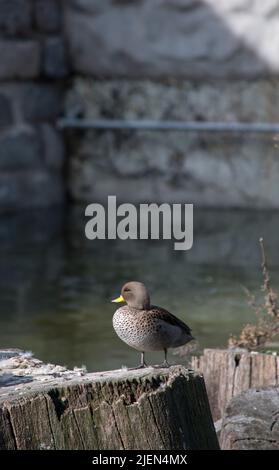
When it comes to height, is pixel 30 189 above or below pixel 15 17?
below

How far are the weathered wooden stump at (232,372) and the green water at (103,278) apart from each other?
→ 0.80m

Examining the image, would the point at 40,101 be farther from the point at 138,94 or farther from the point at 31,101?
the point at 138,94

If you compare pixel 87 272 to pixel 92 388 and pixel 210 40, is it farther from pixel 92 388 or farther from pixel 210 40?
pixel 92 388

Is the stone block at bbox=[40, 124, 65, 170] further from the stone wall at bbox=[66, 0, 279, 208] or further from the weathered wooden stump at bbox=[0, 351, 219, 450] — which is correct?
the weathered wooden stump at bbox=[0, 351, 219, 450]

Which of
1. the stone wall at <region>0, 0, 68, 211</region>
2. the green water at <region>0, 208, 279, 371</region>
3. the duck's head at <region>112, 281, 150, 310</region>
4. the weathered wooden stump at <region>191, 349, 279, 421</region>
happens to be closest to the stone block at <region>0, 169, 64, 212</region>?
the stone wall at <region>0, 0, 68, 211</region>

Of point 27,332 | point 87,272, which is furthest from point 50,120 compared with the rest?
point 27,332

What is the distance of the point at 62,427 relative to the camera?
267 centimetres

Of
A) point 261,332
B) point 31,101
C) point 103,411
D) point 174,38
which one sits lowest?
point 103,411

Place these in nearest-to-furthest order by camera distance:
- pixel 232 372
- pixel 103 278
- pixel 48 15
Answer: pixel 232 372
pixel 103 278
pixel 48 15

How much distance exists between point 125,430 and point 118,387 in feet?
0.35

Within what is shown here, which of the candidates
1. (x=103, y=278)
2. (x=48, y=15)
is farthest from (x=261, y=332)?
(x=48, y=15)

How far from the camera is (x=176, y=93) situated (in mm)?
7461

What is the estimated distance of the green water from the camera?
473 centimetres

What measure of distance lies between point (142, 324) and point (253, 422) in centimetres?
45
